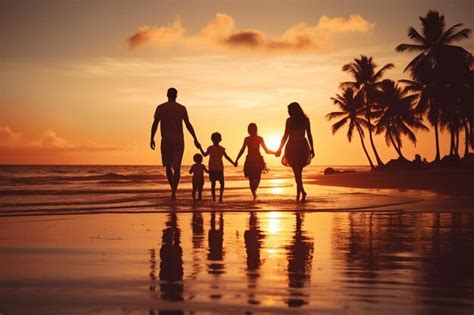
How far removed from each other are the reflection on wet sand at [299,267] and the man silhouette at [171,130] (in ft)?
17.1

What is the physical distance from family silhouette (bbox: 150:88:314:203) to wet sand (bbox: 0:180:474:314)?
3696mm

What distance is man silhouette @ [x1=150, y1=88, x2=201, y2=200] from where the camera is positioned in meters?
11.4

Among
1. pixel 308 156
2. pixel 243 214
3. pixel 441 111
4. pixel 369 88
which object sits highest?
pixel 369 88

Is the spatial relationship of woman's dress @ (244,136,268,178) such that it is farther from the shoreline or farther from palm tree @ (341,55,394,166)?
palm tree @ (341,55,394,166)

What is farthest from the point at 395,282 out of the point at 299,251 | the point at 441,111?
the point at 441,111

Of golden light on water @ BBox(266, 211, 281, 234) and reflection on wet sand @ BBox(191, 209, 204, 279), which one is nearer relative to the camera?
reflection on wet sand @ BBox(191, 209, 204, 279)

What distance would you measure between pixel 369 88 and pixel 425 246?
5469 centimetres

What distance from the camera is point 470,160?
54.9 meters

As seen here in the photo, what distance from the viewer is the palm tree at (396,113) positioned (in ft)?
183

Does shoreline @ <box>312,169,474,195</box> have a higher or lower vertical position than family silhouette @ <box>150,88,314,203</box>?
lower

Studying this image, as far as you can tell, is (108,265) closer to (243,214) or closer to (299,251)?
(299,251)

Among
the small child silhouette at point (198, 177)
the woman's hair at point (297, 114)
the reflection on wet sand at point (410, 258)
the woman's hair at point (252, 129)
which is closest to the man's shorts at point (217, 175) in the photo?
the small child silhouette at point (198, 177)

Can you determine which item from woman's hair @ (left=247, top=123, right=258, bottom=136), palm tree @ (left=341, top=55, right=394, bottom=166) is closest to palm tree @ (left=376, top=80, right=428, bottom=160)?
palm tree @ (left=341, top=55, right=394, bottom=166)

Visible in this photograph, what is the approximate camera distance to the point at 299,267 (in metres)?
4.19
